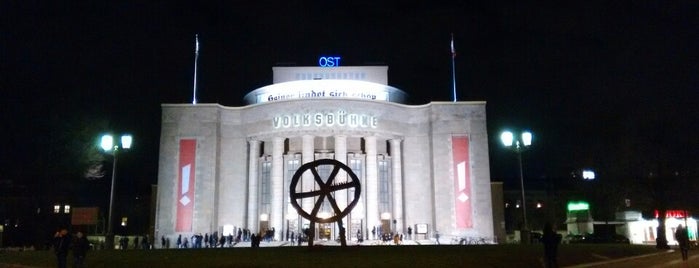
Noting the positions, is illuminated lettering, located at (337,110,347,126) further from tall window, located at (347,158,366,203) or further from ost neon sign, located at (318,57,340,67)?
ost neon sign, located at (318,57,340,67)

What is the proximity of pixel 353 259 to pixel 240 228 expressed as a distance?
37.6m

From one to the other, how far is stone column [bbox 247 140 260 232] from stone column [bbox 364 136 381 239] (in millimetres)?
11540

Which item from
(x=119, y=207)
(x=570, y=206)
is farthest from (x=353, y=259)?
(x=119, y=207)

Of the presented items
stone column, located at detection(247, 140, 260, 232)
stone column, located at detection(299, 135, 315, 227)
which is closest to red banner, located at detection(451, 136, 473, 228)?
stone column, located at detection(299, 135, 315, 227)

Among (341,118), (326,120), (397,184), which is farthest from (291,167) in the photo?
(397,184)

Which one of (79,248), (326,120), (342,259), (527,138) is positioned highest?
(326,120)

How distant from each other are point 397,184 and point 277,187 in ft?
40.3

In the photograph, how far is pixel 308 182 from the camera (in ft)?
189

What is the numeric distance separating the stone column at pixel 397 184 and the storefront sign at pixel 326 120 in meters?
4.67

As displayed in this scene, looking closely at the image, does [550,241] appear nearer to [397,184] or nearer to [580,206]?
[397,184]

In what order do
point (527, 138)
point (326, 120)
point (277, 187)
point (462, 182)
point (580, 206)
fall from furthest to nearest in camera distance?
point (580, 206), point (462, 182), point (277, 187), point (326, 120), point (527, 138)

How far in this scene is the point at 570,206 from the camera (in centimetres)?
7200

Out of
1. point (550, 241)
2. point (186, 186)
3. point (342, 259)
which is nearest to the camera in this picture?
point (550, 241)

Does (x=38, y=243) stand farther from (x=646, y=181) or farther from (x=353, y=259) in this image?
(x=646, y=181)
